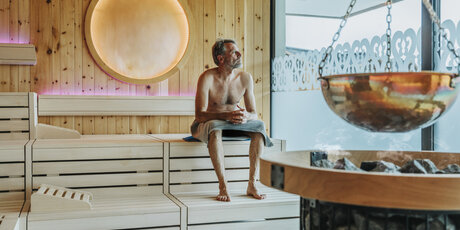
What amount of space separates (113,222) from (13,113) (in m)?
1.83

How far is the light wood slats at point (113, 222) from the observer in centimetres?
289

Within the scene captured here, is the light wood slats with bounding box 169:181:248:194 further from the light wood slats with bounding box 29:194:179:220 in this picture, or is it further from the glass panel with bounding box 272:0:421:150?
the glass panel with bounding box 272:0:421:150

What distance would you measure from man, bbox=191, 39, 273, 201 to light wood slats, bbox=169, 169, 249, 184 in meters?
0.32

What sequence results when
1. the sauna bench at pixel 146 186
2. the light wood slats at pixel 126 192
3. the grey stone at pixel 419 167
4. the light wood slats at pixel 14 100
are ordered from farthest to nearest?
the light wood slats at pixel 14 100 < the light wood slats at pixel 126 192 < the sauna bench at pixel 146 186 < the grey stone at pixel 419 167

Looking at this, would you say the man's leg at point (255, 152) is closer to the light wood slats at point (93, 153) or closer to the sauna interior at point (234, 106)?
the sauna interior at point (234, 106)

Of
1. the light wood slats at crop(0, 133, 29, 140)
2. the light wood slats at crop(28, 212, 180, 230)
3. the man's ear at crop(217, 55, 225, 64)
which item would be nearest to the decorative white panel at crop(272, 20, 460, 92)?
the man's ear at crop(217, 55, 225, 64)

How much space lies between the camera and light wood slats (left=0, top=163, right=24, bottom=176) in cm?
334

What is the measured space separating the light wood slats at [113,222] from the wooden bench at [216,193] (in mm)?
128

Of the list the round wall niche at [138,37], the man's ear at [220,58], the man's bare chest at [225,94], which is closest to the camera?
the man's ear at [220,58]

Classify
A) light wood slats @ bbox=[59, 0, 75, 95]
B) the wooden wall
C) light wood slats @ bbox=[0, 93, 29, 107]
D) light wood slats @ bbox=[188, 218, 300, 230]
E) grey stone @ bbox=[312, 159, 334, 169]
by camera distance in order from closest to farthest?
grey stone @ bbox=[312, 159, 334, 169] → light wood slats @ bbox=[188, 218, 300, 230] → light wood slats @ bbox=[0, 93, 29, 107] → the wooden wall → light wood slats @ bbox=[59, 0, 75, 95]

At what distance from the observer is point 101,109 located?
470cm

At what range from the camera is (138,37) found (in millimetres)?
4926

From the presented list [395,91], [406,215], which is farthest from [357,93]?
[406,215]

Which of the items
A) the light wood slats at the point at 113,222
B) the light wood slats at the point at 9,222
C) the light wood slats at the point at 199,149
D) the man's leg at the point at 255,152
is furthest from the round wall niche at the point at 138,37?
the light wood slats at the point at 9,222
